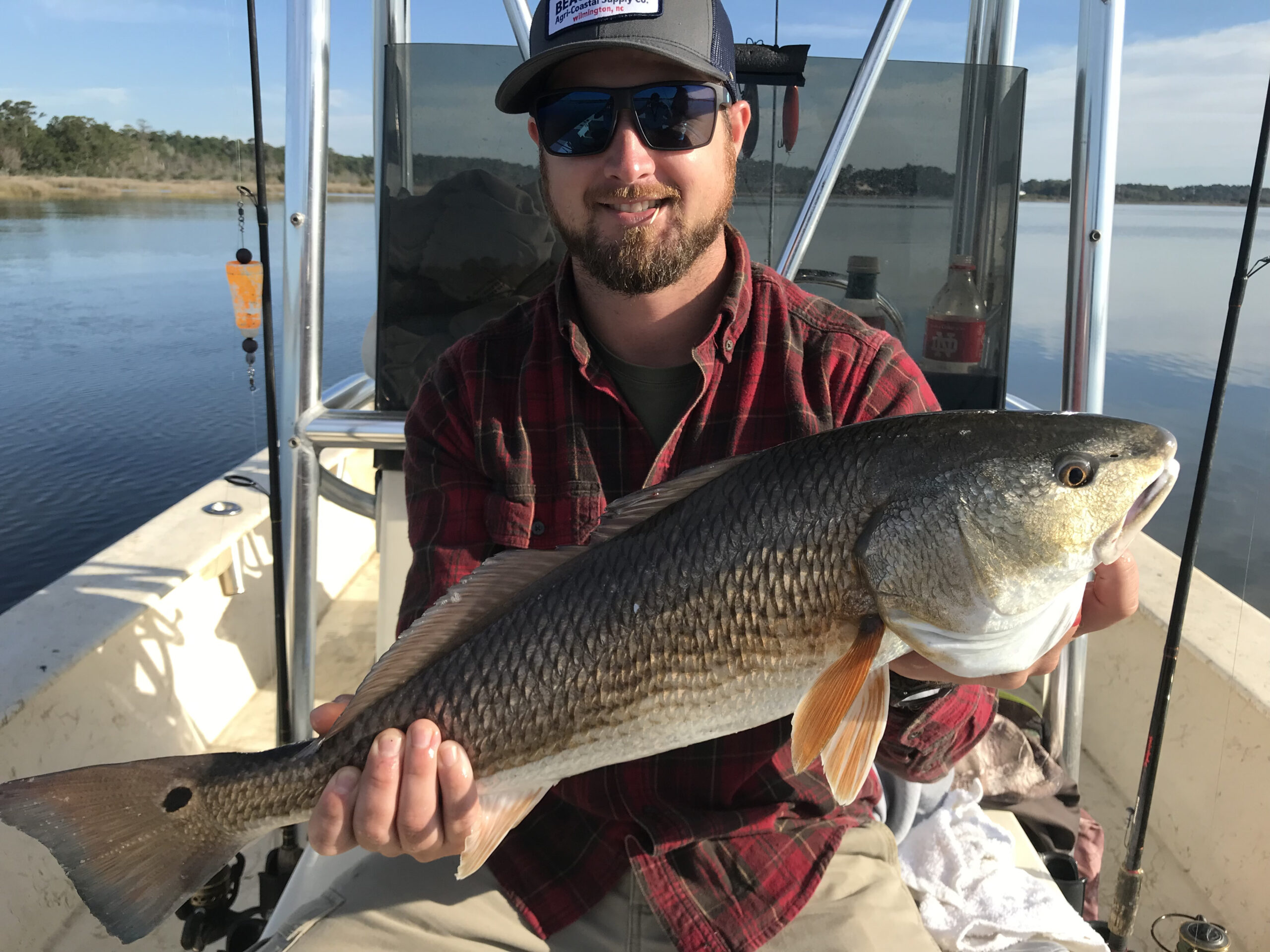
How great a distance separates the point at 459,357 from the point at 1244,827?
3099mm

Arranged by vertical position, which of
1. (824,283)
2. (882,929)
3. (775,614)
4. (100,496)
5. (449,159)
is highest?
(449,159)

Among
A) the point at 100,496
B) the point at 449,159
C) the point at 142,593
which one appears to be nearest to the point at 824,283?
the point at 449,159

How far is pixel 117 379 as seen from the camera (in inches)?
552

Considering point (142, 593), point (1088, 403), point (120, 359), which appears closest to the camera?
point (1088, 403)

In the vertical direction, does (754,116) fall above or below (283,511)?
above

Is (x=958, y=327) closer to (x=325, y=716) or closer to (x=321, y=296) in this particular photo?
(x=321, y=296)

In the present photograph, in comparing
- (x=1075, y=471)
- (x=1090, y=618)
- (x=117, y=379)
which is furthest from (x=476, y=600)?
(x=117, y=379)

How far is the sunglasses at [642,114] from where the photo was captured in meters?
2.23

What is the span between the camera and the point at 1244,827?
3.13m

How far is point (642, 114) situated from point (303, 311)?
1.39 m

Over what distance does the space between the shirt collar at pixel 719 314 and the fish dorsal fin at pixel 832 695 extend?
840 mm

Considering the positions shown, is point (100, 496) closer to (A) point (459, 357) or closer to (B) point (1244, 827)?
(A) point (459, 357)

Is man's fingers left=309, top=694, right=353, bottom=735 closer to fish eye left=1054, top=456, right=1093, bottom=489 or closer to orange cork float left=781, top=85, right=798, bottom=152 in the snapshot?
fish eye left=1054, top=456, right=1093, bottom=489

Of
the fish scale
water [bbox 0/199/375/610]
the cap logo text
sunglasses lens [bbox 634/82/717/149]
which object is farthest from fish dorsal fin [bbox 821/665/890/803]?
water [bbox 0/199/375/610]
